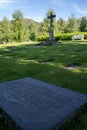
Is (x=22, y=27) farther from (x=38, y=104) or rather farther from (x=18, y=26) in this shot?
(x=38, y=104)

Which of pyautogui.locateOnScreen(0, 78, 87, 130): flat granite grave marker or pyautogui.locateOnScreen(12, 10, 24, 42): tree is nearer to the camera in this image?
pyautogui.locateOnScreen(0, 78, 87, 130): flat granite grave marker

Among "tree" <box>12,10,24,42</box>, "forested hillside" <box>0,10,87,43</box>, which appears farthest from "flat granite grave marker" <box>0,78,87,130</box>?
"tree" <box>12,10,24,42</box>

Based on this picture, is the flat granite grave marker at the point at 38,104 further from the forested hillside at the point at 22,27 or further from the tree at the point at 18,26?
the tree at the point at 18,26

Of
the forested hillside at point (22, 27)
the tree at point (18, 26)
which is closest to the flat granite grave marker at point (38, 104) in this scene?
the forested hillside at point (22, 27)

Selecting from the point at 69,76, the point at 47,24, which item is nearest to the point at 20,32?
the point at 47,24

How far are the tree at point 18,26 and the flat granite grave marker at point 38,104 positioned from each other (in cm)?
4560

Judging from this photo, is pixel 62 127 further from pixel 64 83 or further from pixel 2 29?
pixel 2 29

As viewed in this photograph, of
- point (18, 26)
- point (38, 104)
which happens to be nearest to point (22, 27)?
point (18, 26)

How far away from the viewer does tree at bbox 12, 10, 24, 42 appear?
156 feet

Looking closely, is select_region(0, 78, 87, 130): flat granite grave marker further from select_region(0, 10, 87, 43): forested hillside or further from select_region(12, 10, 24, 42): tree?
select_region(12, 10, 24, 42): tree

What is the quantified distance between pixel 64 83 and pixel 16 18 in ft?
157

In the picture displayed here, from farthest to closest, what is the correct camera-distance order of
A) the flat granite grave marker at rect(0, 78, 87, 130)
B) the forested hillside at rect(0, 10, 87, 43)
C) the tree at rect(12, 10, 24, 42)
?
the tree at rect(12, 10, 24, 42) → the forested hillside at rect(0, 10, 87, 43) → the flat granite grave marker at rect(0, 78, 87, 130)

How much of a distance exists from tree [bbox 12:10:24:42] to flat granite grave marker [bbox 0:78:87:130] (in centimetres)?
4560

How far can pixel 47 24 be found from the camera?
4178 cm
